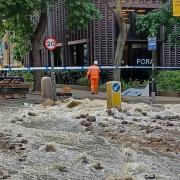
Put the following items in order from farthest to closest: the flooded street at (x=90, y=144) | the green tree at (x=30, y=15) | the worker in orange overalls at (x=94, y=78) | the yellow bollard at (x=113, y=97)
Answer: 1. the worker in orange overalls at (x=94, y=78)
2. the green tree at (x=30, y=15)
3. the yellow bollard at (x=113, y=97)
4. the flooded street at (x=90, y=144)

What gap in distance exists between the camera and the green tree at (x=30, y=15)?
2670 centimetres

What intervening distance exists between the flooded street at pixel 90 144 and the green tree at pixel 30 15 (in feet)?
36.1

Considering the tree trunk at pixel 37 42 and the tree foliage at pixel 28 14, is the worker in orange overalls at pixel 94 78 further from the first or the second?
the tree trunk at pixel 37 42

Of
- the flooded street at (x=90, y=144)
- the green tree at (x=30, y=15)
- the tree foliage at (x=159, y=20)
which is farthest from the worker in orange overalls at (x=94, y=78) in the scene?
the flooded street at (x=90, y=144)

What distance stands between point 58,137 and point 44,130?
3.82 feet

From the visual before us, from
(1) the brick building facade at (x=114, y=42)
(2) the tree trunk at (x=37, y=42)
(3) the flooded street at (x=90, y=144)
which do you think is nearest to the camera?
(3) the flooded street at (x=90, y=144)

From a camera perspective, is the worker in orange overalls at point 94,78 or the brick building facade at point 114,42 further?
the brick building facade at point 114,42

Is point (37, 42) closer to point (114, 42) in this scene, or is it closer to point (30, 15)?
point (30, 15)

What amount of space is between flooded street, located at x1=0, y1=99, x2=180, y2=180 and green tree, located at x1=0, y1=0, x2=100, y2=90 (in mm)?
11005

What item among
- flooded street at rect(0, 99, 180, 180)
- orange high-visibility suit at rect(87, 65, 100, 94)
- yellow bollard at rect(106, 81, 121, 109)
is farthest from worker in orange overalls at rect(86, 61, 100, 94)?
flooded street at rect(0, 99, 180, 180)

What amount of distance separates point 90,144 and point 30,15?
762 inches

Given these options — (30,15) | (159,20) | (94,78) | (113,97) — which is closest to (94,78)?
(94,78)

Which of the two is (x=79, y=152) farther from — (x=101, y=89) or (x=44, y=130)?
(x=101, y=89)

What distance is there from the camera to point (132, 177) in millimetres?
7539
